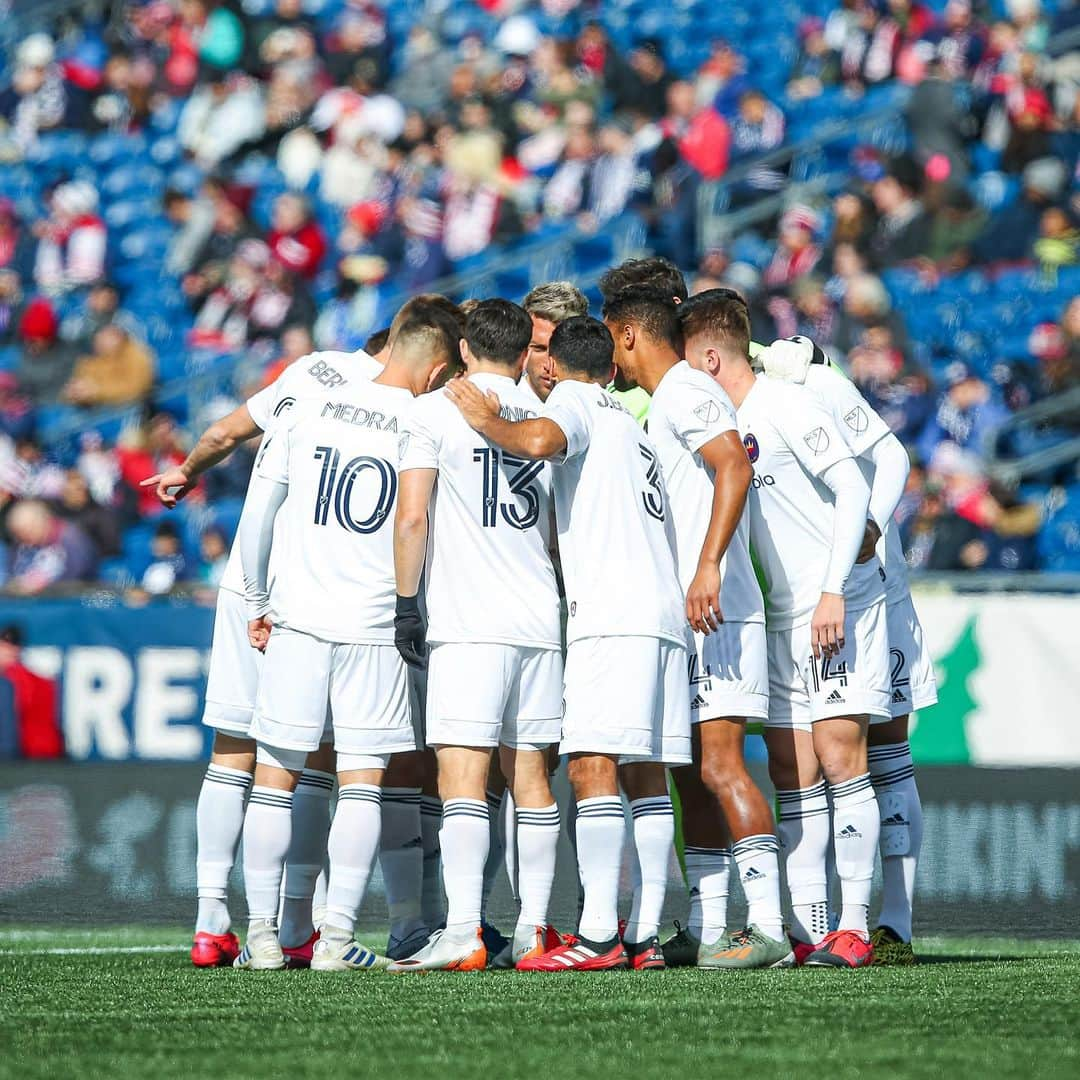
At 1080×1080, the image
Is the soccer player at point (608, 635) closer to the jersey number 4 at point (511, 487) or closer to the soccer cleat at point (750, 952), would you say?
the jersey number 4 at point (511, 487)

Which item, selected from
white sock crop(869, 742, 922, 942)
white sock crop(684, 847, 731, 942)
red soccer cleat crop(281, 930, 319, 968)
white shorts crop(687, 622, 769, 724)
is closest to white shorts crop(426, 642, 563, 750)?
white shorts crop(687, 622, 769, 724)

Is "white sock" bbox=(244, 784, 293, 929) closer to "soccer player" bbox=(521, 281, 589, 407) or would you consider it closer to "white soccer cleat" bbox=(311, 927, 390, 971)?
"white soccer cleat" bbox=(311, 927, 390, 971)

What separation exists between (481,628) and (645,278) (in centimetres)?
145

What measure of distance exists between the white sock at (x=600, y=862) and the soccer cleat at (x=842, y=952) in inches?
25.3

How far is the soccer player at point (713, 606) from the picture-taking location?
5.85 meters

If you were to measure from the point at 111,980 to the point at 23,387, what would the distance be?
536 inches

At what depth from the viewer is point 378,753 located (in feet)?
19.7

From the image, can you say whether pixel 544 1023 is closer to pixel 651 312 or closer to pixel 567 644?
pixel 567 644

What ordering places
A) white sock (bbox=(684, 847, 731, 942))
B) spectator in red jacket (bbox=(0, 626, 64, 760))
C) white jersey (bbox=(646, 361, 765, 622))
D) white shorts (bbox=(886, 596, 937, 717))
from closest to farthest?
white jersey (bbox=(646, 361, 765, 622)) → white sock (bbox=(684, 847, 731, 942)) → white shorts (bbox=(886, 596, 937, 717)) → spectator in red jacket (bbox=(0, 626, 64, 760))

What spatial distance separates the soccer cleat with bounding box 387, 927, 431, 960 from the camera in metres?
6.15

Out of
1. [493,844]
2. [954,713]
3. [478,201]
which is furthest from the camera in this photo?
[478,201]

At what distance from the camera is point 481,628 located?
19.2 feet

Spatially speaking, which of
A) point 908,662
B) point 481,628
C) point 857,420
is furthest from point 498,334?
point 908,662

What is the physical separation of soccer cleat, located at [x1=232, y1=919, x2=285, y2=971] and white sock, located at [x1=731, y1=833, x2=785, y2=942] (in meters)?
1.49
